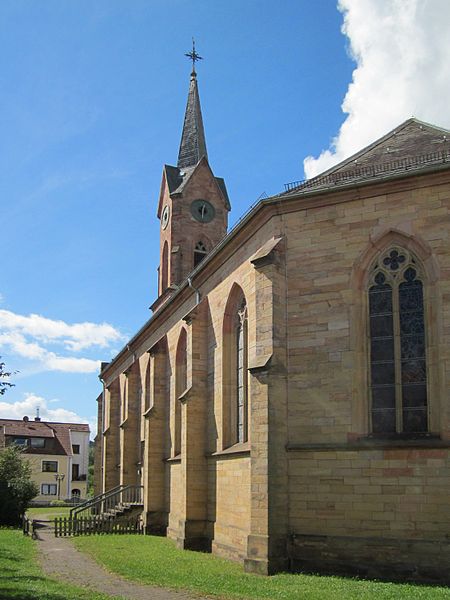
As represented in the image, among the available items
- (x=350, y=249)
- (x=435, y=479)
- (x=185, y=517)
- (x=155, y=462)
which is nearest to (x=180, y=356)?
(x=155, y=462)

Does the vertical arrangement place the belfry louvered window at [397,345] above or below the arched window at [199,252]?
below

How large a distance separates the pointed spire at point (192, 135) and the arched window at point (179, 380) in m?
17.1

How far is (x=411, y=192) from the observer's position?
16.6 m

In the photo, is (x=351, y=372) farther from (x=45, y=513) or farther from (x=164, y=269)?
(x=45, y=513)

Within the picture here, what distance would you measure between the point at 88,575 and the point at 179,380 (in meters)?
12.9

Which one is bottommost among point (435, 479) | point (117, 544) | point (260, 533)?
point (117, 544)

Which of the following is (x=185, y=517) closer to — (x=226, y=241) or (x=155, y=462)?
(x=155, y=462)

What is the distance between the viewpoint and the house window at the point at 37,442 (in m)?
73.9

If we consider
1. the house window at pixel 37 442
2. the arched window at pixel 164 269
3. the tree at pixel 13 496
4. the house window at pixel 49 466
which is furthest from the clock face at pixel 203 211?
the house window at pixel 37 442

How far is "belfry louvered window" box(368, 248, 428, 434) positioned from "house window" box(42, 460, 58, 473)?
A: 6174 centimetres

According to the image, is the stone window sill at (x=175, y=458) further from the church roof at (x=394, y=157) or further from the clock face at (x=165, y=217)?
the clock face at (x=165, y=217)

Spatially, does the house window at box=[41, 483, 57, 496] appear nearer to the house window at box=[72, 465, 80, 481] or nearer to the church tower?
the house window at box=[72, 465, 80, 481]

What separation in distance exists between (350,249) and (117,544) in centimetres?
1261

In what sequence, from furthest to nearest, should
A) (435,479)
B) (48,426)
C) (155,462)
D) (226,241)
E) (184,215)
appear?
(48,426) → (184,215) → (155,462) → (226,241) → (435,479)
